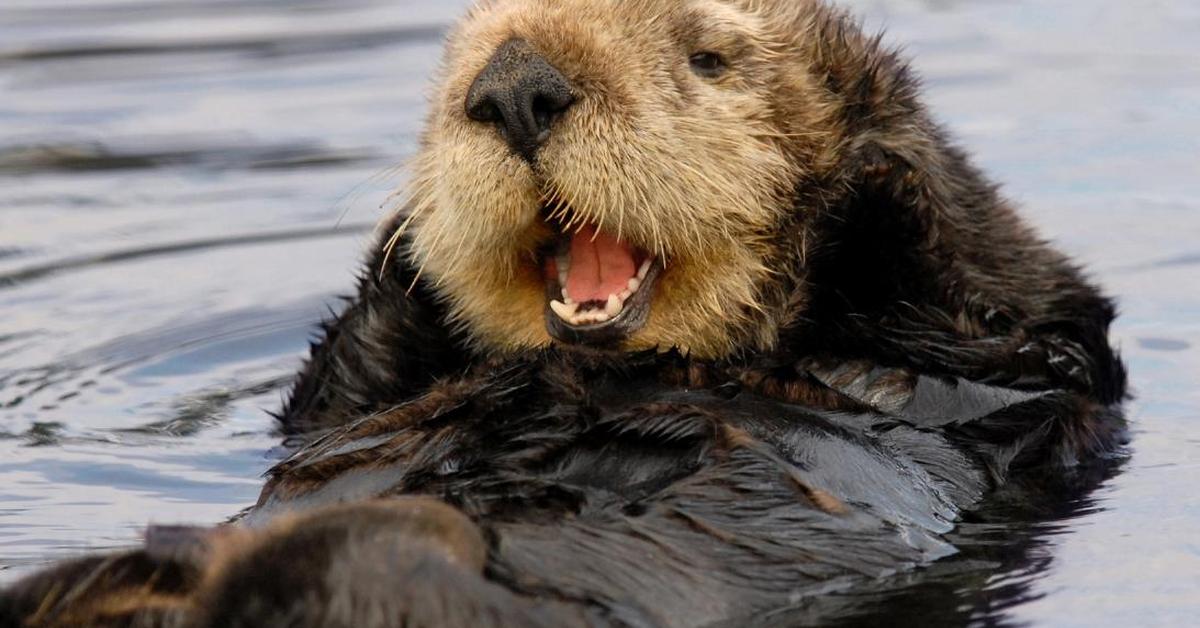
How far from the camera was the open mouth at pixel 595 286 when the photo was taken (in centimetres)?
446

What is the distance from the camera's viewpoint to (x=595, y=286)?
461 cm

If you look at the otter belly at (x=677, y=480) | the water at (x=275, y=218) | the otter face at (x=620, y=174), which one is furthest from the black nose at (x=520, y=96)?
the water at (x=275, y=218)

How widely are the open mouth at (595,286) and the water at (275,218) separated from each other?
61 centimetres

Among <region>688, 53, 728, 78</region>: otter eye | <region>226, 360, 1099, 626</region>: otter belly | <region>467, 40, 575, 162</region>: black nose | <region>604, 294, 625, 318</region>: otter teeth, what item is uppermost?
<region>688, 53, 728, 78</region>: otter eye

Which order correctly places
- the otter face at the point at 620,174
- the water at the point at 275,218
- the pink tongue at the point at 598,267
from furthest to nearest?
the water at the point at 275,218 < the pink tongue at the point at 598,267 < the otter face at the point at 620,174

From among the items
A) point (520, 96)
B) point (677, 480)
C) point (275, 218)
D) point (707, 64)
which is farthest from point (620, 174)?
point (275, 218)

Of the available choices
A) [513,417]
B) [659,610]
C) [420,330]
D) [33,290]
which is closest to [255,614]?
[659,610]

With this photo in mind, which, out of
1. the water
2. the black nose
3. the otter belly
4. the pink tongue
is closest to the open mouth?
the pink tongue

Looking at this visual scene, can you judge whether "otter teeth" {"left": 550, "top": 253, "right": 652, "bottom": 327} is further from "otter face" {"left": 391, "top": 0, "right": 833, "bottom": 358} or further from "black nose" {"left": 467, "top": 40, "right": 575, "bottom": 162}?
"black nose" {"left": 467, "top": 40, "right": 575, "bottom": 162}

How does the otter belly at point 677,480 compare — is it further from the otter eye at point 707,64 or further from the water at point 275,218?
the otter eye at point 707,64

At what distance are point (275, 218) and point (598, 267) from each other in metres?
4.03

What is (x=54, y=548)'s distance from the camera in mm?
4758

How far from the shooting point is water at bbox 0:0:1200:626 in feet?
16.0

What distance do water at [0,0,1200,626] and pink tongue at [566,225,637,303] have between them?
64 centimetres
